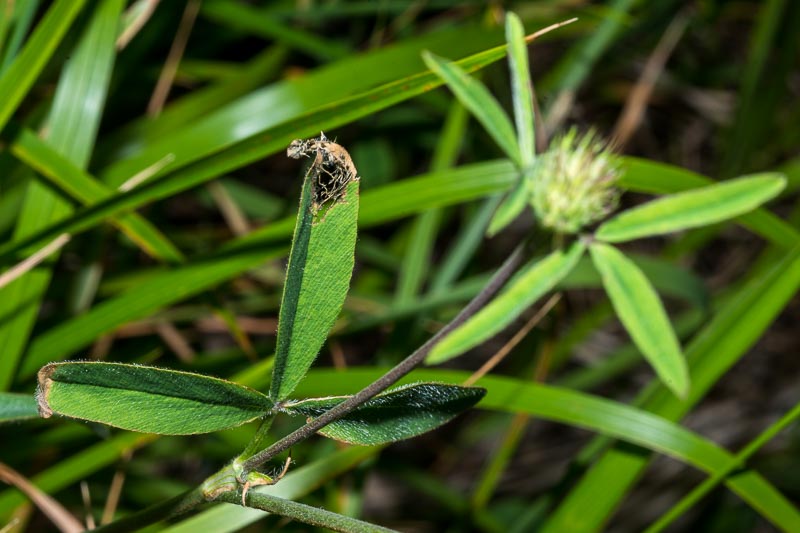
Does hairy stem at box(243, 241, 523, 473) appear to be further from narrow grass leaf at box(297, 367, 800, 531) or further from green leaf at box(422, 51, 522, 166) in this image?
narrow grass leaf at box(297, 367, 800, 531)

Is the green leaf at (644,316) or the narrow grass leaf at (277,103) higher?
the narrow grass leaf at (277,103)

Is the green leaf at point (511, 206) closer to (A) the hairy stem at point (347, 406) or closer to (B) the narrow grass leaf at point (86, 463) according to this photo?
(A) the hairy stem at point (347, 406)

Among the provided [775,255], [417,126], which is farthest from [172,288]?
[775,255]

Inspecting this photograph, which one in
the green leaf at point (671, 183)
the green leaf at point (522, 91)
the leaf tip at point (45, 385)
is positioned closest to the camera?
the leaf tip at point (45, 385)

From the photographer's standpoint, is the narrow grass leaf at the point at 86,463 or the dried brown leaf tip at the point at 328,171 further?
the narrow grass leaf at the point at 86,463

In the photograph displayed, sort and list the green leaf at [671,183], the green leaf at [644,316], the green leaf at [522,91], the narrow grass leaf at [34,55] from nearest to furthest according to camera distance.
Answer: the green leaf at [644,316] < the green leaf at [522,91] < the narrow grass leaf at [34,55] < the green leaf at [671,183]

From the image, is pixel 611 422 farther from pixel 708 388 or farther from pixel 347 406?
pixel 347 406

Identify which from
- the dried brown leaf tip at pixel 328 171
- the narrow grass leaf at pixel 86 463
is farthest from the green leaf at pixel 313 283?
the narrow grass leaf at pixel 86 463
